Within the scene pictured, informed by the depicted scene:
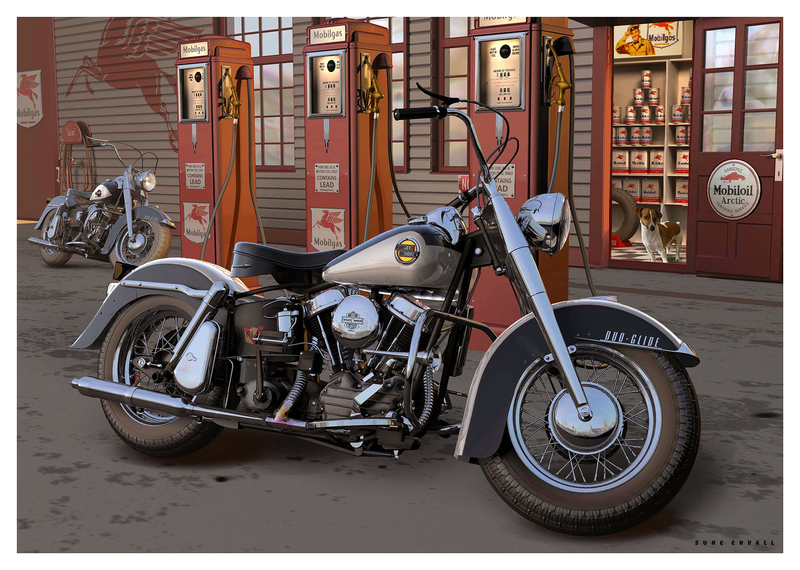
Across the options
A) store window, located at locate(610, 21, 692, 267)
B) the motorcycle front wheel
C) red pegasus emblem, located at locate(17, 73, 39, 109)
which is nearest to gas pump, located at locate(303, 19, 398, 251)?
store window, located at locate(610, 21, 692, 267)

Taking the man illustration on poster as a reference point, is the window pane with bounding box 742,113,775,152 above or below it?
below

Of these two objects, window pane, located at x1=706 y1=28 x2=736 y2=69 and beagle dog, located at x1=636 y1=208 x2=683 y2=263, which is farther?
beagle dog, located at x1=636 y1=208 x2=683 y2=263

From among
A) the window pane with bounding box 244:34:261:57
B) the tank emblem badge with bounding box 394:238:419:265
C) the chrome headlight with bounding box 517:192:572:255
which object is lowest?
the tank emblem badge with bounding box 394:238:419:265

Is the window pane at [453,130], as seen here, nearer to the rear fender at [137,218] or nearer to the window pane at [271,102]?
the window pane at [271,102]

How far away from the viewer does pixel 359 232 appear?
6.73 meters

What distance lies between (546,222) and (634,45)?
7.90 m

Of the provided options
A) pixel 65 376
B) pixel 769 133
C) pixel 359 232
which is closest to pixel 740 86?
pixel 769 133

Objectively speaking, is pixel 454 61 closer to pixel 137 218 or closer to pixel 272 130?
pixel 272 130

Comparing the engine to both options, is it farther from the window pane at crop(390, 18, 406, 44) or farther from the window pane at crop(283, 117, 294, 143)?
the window pane at crop(283, 117, 294, 143)

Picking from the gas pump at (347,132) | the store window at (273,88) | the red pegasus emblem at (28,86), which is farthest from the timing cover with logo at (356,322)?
the red pegasus emblem at (28,86)

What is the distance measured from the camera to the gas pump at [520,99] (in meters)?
4.86

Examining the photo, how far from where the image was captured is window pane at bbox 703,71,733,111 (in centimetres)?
756

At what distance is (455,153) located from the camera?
9.62 m

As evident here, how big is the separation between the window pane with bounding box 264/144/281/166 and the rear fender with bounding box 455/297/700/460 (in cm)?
878
